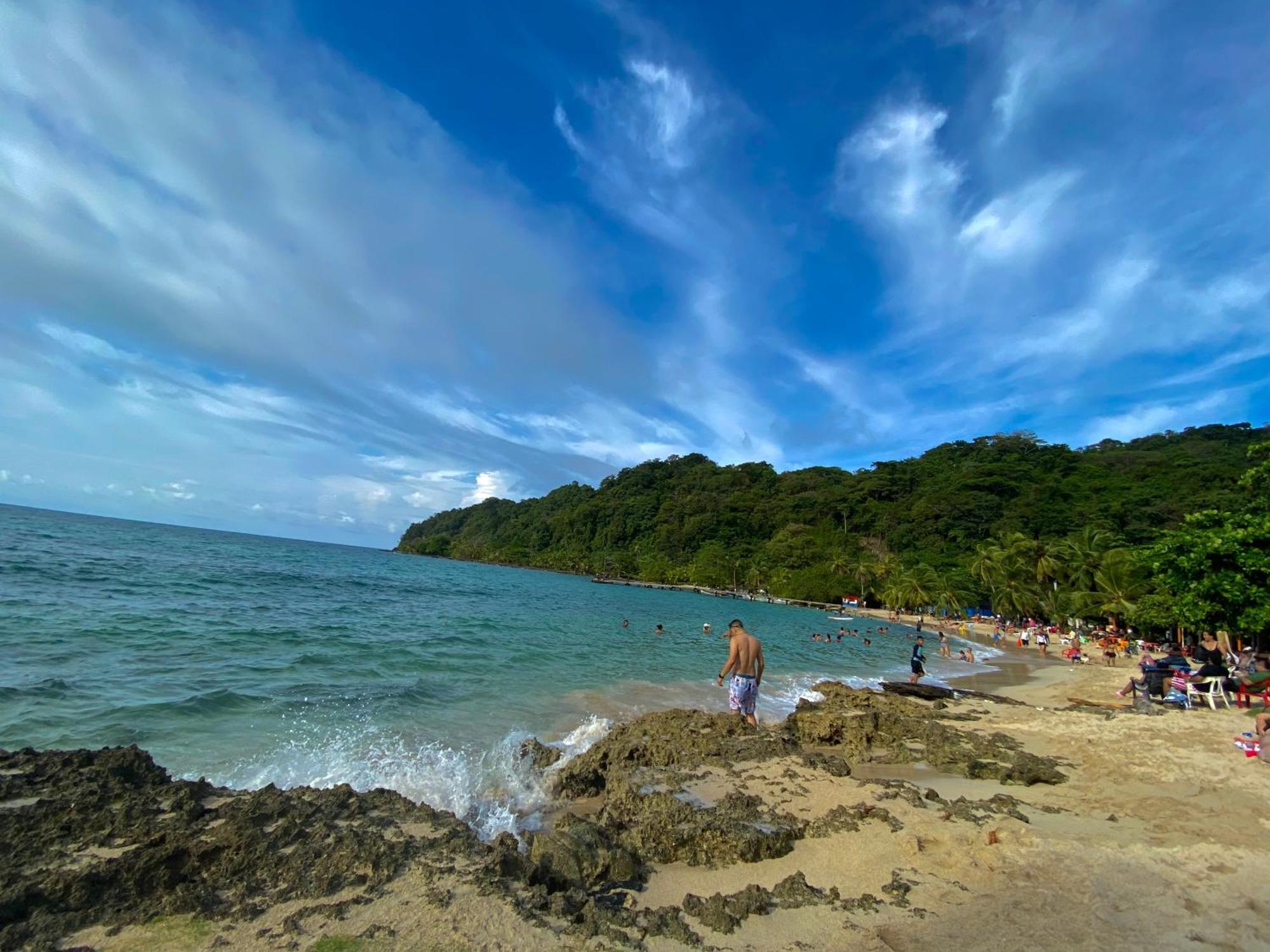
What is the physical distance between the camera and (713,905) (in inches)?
172

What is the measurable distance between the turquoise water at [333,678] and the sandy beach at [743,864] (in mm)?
1746

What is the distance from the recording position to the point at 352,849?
15.2 feet

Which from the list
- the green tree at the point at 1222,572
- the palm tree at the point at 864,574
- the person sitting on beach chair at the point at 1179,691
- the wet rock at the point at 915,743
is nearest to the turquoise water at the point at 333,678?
the wet rock at the point at 915,743

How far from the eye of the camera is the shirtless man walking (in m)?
9.26

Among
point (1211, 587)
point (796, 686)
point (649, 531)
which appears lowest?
point (796, 686)

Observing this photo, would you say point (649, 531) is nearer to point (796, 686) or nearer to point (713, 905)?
point (796, 686)

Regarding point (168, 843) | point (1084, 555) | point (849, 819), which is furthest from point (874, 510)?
point (168, 843)

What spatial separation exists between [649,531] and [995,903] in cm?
13367

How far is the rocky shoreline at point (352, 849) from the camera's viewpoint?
12.8 ft

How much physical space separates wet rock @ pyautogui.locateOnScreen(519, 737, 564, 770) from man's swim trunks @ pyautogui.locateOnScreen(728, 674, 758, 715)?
2.91m

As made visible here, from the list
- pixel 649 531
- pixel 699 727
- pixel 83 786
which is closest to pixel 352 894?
pixel 83 786

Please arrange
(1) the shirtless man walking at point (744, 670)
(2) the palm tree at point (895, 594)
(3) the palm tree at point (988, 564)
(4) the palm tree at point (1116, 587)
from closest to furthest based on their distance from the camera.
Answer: (1) the shirtless man walking at point (744, 670) < (4) the palm tree at point (1116, 587) < (3) the palm tree at point (988, 564) < (2) the palm tree at point (895, 594)

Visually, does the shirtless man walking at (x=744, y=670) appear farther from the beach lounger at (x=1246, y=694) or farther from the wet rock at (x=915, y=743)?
the beach lounger at (x=1246, y=694)

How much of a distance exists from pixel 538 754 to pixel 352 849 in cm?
406
